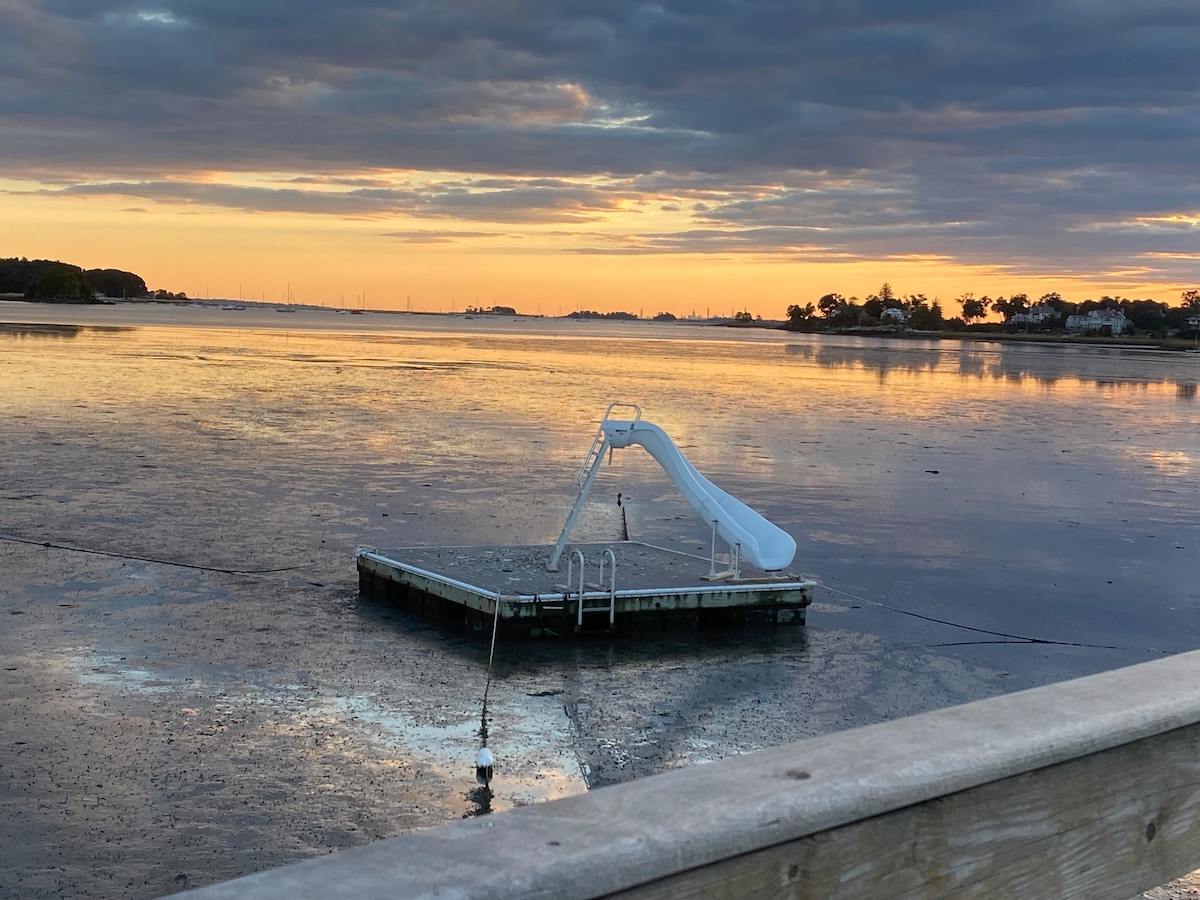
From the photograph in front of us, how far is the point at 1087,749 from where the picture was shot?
2041 millimetres

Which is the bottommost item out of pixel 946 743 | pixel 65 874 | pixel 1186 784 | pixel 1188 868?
pixel 65 874

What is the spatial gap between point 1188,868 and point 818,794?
38.4 inches

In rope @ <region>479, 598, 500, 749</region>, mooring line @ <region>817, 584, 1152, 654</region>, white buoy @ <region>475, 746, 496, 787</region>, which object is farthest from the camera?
mooring line @ <region>817, 584, 1152, 654</region>

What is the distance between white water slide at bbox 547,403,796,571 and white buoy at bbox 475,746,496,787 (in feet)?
15.9

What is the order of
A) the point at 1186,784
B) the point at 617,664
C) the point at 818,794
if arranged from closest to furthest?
the point at 818,794 → the point at 1186,784 → the point at 617,664

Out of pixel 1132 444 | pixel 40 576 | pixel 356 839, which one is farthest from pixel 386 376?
pixel 356 839

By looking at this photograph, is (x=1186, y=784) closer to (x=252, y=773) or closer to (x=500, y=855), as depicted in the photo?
(x=500, y=855)

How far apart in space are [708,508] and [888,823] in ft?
38.7

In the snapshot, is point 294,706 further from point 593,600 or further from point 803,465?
point 803,465

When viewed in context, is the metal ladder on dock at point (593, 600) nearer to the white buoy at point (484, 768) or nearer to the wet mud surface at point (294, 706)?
the wet mud surface at point (294, 706)

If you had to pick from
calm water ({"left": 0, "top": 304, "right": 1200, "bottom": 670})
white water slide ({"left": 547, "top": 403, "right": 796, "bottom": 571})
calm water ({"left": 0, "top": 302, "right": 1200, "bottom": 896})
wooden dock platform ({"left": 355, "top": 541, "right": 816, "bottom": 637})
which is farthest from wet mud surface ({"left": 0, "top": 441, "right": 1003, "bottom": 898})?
calm water ({"left": 0, "top": 304, "right": 1200, "bottom": 670})

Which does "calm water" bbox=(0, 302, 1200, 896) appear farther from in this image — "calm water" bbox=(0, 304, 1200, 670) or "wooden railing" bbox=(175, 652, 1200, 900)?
"wooden railing" bbox=(175, 652, 1200, 900)

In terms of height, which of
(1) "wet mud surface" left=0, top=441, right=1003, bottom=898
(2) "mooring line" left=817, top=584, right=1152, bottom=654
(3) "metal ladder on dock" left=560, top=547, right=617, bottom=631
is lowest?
(1) "wet mud surface" left=0, top=441, right=1003, bottom=898

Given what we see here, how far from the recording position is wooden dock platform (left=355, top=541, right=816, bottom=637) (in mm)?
12258
